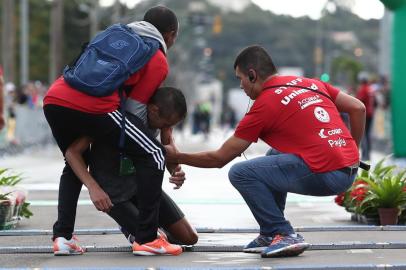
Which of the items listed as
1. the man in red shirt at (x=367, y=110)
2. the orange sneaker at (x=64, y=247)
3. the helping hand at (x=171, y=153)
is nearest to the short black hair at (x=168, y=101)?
the helping hand at (x=171, y=153)

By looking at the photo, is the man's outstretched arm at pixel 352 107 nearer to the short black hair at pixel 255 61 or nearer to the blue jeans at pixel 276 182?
the blue jeans at pixel 276 182

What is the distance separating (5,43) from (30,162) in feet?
49.1

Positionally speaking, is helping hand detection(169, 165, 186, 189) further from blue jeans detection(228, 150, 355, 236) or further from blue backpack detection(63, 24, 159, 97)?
blue backpack detection(63, 24, 159, 97)

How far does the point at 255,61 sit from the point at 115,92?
0.94 meters

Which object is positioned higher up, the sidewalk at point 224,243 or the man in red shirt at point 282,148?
the man in red shirt at point 282,148

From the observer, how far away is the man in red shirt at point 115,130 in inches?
269

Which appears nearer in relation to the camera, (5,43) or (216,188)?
(216,188)

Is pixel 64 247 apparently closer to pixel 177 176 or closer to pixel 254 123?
pixel 177 176

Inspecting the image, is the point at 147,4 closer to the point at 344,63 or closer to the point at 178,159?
the point at 344,63

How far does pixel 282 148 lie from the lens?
7141mm

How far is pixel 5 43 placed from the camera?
123 ft

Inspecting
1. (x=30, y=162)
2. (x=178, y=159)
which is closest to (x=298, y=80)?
(x=178, y=159)

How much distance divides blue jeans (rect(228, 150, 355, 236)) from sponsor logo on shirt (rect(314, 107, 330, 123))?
0.29m

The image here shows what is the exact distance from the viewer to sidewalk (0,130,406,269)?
22.0ft
